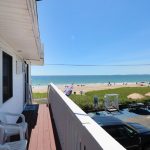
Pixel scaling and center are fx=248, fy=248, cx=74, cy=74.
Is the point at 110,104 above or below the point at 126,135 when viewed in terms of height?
below

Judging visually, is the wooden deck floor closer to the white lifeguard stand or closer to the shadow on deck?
the shadow on deck

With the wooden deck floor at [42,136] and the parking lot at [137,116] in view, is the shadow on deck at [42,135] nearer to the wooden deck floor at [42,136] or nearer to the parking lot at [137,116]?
the wooden deck floor at [42,136]

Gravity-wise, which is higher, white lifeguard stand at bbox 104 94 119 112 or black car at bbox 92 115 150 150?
Result: black car at bbox 92 115 150 150

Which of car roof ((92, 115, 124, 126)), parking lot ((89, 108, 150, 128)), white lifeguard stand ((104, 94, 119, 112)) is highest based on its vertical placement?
car roof ((92, 115, 124, 126))

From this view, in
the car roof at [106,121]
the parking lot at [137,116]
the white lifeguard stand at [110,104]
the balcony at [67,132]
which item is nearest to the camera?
the balcony at [67,132]

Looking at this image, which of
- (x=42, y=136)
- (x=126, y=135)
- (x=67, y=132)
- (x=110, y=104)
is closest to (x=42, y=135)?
(x=42, y=136)

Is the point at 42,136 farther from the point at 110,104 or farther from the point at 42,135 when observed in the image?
the point at 110,104

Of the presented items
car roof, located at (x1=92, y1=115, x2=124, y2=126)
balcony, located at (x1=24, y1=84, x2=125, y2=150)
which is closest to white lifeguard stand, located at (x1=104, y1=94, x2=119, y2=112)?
balcony, located at (x1=24, y1=84, x2=125, y2=150)

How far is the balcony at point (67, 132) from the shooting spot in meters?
1.81

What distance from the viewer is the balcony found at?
1810 millimetres

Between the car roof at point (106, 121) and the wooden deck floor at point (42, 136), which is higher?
the car roof at point (106, 121)

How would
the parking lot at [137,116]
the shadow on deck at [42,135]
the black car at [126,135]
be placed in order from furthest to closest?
1. the parking lot at [137,116]
2. the black car at [126,135]
3. the shadow on deck at [42,135]

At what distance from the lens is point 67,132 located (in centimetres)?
346

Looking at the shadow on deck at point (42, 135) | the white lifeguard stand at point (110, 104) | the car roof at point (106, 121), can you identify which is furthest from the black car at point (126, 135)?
the white lifeguard stand at point (110, 104)
